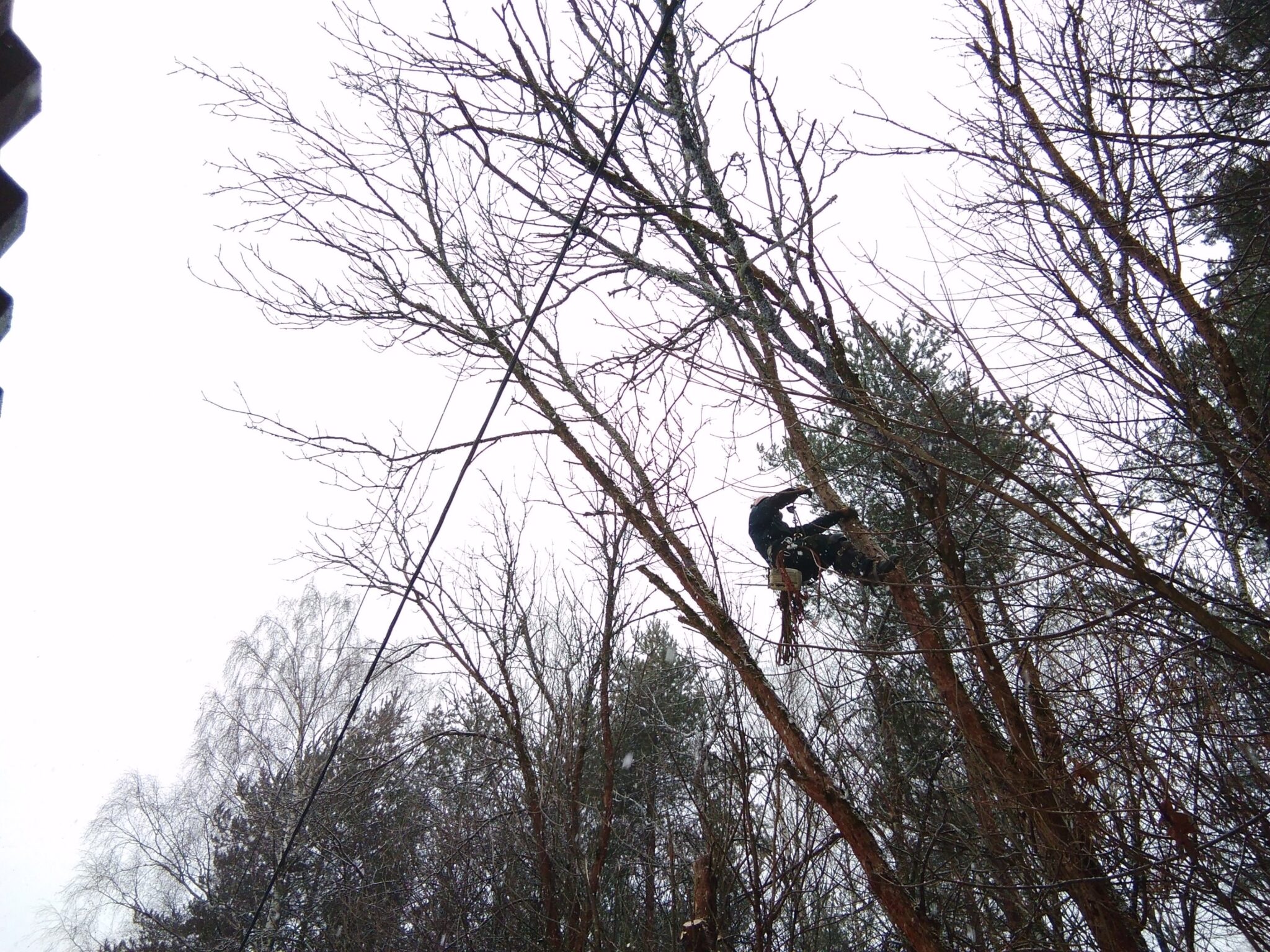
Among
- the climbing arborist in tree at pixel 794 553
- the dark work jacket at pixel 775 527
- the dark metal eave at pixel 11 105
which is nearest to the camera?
the dark metal eave at pixel 11 105

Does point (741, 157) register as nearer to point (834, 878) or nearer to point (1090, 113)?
point (1090, 113)

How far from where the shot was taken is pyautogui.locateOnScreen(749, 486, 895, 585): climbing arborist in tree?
150 inches

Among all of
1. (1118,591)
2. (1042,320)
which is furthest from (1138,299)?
(1118,591)

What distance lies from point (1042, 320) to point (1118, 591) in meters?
1.01

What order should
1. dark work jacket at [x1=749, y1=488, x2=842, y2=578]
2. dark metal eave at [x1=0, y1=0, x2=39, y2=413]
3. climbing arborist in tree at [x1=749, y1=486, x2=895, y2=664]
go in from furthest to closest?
dark work jacket at [x1=749, y1=488, x2=842, y2=578], climbing arborist in tree at [x1=749, y1=486, x2=895, y2=664], dark metal eave at [x1=0, y1=0, x2=39, y2=413]

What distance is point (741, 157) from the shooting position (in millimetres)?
4164

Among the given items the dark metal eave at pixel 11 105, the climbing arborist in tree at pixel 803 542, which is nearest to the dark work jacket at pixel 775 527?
the climbing arborist in tree at pixel 803 542

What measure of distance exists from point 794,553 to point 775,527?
0.19 m

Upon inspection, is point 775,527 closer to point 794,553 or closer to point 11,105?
point 794,553

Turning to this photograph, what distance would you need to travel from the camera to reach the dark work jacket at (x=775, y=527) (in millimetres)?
3902

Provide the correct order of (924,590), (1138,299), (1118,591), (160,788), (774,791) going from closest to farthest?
(1118,591) < (1138,299) < (924,590) < (774,791) < (160,788)

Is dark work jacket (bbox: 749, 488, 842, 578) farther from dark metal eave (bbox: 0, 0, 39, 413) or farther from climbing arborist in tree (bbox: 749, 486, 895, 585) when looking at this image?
dark metal eave (bbox: 0, 0, 39, 413)

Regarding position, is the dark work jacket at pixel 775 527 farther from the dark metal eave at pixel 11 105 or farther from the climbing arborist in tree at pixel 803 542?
the dark metal eave at pixel 11 105

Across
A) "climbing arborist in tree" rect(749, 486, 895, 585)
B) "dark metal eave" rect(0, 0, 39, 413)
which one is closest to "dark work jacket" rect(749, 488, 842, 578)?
"climbing arborist in tree" rect(749, 486, 895, 585)
